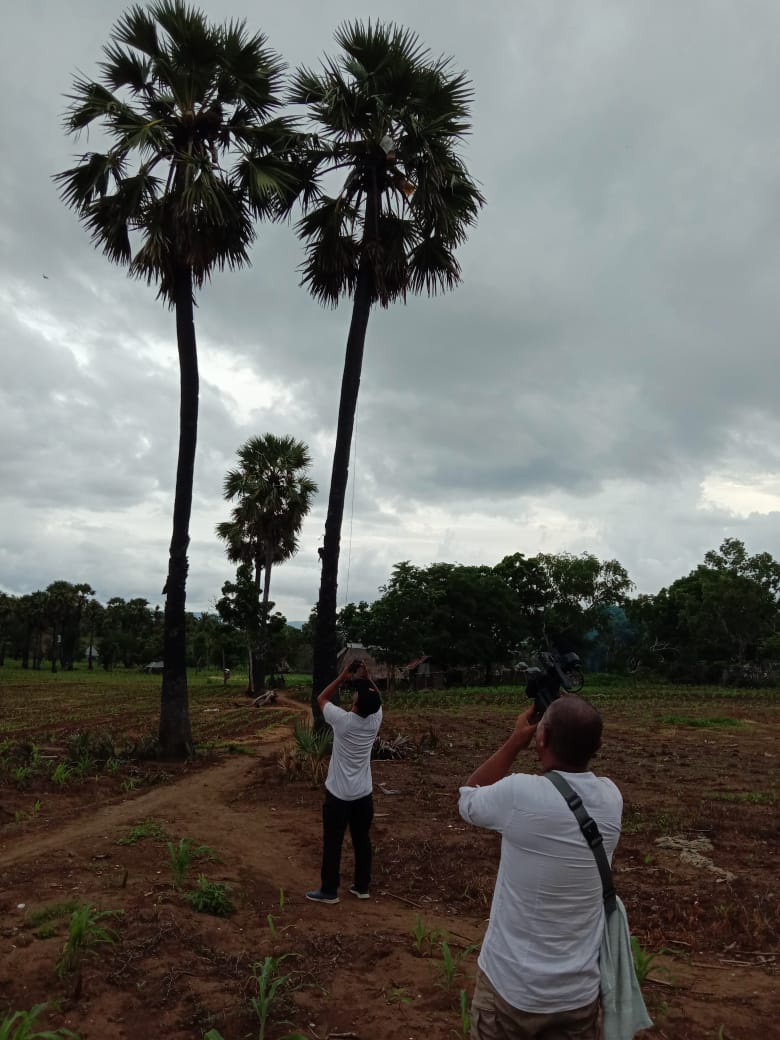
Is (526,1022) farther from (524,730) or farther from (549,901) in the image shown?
(524,730)

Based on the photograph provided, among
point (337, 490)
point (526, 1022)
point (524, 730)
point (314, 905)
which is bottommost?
point (314, 905)

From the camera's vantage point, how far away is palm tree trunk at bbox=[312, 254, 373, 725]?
1197 centimetres

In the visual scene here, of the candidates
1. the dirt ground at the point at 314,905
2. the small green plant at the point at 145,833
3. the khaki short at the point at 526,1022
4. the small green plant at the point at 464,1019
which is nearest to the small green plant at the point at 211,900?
the dirt ground at the point at 314,905

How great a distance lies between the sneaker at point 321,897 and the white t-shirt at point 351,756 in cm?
75

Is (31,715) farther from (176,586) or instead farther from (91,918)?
(91,918)

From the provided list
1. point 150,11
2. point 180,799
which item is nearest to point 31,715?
point 180,799

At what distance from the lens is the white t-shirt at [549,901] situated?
2281 millimetres

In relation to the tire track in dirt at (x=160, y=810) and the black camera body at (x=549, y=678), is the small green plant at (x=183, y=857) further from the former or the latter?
the black camera body at (x=549, y=678)

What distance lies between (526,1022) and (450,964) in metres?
2.17

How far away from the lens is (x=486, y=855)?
23.9 feet

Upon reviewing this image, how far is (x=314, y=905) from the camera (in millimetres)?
5762

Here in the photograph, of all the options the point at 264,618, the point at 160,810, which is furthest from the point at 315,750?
the point at 264,618

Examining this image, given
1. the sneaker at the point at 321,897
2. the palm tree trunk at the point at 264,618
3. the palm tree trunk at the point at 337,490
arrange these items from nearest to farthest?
1. the sneaker at the point at 321,897
2. the palm tree trunk at the point at 337,490
3. the palm tree trunk at the point at 264,618

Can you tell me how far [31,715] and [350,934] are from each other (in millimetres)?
20053
